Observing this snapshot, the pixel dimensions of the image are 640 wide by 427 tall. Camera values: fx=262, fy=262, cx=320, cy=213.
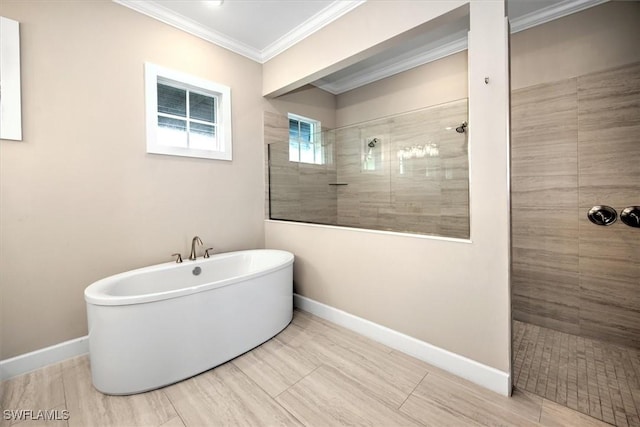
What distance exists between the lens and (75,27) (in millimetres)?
1934

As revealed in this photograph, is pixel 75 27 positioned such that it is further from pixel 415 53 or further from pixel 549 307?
pixel 549 307

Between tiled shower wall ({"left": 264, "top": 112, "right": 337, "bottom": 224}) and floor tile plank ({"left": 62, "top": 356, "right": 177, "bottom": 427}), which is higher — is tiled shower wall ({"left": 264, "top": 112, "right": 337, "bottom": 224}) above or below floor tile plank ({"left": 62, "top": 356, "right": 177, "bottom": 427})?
above

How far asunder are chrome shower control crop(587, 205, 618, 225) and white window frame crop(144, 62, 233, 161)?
3221 millimetres

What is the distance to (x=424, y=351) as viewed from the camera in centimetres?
188

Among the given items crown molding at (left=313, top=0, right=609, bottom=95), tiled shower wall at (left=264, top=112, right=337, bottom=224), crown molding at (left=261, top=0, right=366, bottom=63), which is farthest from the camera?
tiled shower wall at (left=264, top=112, right=337, bottom=224)

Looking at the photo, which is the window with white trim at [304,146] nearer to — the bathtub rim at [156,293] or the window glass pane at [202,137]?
the window glass pane at [202,137]

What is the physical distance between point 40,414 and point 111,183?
150 centimetres

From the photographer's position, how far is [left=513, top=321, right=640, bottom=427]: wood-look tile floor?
57.0 inches

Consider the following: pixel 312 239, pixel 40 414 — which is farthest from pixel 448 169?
pixel 40 414

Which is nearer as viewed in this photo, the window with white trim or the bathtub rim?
the bathtub rim

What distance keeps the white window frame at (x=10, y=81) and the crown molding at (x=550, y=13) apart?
149 inches

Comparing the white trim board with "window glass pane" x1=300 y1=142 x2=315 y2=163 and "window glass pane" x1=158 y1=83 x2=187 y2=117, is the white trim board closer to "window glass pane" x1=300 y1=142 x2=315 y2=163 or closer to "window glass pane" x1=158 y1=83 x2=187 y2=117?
"window glass pane" x1=300 y1=142 x2=315 y2=163

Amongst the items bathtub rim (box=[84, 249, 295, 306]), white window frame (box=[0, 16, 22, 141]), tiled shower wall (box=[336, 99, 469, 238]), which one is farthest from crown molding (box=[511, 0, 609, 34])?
white window frame (box=[0, 16, 22, 141])

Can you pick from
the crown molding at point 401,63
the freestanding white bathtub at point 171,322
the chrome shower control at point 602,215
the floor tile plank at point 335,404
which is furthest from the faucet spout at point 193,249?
the chrome shower control at point 602,215
